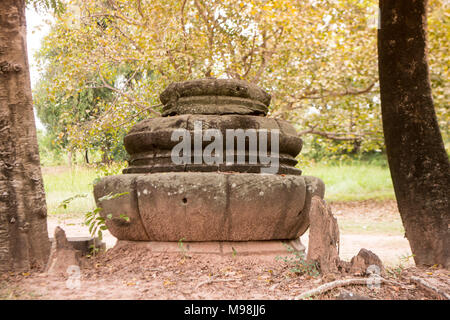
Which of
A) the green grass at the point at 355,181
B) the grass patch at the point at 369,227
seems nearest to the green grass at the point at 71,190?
the grass patch at the point at 369,227

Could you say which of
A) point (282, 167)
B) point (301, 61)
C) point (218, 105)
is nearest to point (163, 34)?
point (301, 61)

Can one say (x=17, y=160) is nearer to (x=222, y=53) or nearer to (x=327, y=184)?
(x=222, y=53)

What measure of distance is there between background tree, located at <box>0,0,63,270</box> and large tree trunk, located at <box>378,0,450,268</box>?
9.32 ft

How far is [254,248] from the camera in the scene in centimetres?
347

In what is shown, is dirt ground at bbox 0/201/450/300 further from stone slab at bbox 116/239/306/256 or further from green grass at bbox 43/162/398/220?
green grass at bbox 43/162/398/220

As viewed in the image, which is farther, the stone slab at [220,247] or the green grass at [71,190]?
the green grass at [71,190]

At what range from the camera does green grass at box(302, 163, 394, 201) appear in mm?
13718

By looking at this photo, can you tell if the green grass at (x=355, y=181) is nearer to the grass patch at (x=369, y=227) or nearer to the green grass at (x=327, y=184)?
the green grass at (x=327, y=184)

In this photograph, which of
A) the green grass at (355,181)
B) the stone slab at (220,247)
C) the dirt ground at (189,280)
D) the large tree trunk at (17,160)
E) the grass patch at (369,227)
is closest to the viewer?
the dirt ground at (189,280)

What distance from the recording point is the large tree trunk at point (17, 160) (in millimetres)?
2889

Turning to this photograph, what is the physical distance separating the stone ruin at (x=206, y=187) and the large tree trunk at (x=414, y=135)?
30.9 inches

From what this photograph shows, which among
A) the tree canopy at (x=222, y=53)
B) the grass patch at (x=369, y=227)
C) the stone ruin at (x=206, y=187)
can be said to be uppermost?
the tree canopy at (x=222, y=53)

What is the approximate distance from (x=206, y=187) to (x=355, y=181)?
1326 centimetres

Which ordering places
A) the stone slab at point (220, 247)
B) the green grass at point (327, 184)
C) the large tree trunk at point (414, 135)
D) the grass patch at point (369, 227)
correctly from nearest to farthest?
the large tree trunk at point (414, 135), the stone slab at point (220, 247), the grass patch at point (369, 227), the green grass at point (327, 184)
